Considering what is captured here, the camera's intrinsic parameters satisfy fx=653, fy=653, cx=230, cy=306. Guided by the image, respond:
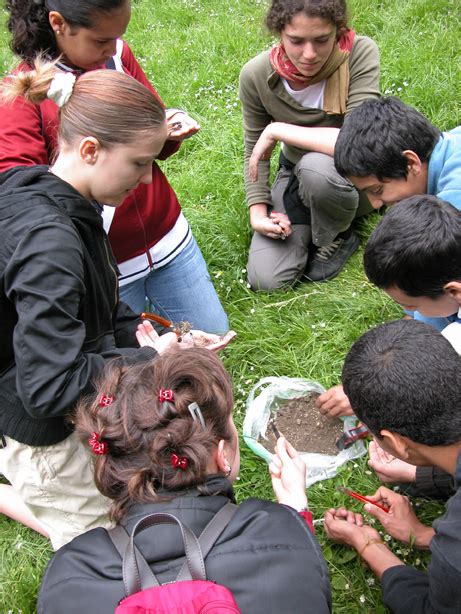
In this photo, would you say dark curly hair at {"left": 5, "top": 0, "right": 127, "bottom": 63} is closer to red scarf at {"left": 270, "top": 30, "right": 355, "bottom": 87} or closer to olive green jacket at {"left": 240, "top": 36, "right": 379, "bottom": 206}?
red scarf at {"left": 270, "top": 30, "right": 355, "bottom": 87}

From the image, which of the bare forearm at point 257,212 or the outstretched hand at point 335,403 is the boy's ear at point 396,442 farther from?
the bare forearm at point 257,212

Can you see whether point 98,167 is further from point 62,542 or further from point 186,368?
point 62,542

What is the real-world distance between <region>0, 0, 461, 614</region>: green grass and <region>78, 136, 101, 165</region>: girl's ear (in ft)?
4.61

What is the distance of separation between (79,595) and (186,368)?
0.55 m

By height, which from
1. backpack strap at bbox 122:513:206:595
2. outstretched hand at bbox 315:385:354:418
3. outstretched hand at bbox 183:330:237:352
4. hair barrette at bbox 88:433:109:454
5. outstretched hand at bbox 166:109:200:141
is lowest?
outstretched hand at bbox 315:385:354:418

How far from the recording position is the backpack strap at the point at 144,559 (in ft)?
4.32

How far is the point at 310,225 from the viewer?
3662mm

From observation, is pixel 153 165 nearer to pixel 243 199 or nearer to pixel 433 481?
pixel 243 199

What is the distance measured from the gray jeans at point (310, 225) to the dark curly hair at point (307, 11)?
2.12ft

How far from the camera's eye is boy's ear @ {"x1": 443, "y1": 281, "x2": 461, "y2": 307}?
7.11ft

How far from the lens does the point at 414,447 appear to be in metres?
1.78

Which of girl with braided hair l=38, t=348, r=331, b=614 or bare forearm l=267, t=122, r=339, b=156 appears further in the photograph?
bare forearm l=267, t=122, r=339, b=156

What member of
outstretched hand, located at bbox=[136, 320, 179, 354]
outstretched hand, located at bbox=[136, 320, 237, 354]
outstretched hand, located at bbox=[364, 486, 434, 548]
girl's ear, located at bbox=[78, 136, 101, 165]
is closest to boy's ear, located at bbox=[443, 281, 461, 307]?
outstretched hand, located at bbox=[364, 486, 434, 548]

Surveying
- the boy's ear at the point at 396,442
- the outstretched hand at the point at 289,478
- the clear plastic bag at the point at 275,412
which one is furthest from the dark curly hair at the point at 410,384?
the clear plastic bag at the point at 275,412
